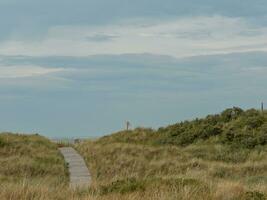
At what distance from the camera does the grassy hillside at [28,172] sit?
8.00m

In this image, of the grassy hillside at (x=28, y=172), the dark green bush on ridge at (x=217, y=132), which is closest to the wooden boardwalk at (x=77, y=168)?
the grassy hillside at (x=28, y=172)

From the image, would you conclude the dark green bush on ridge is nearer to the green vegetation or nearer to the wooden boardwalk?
the green vegetation

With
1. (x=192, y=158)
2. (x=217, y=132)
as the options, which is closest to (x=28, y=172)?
(x=192, y=158)

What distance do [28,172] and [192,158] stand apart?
7.85m

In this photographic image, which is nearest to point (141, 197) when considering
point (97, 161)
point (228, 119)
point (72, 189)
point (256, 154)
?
point (72, 189)

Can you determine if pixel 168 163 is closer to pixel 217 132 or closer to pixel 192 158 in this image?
pixel 192 158

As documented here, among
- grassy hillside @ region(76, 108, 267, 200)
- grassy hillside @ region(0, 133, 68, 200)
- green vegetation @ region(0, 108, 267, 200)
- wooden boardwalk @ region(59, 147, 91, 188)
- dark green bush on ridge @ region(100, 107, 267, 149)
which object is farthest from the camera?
dark green bush on ridge @ region(100, 107, 267, 149)

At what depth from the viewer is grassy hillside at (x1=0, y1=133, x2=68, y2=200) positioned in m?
8.00

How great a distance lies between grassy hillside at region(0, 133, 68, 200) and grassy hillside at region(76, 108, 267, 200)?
1021mm

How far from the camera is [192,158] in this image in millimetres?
25594

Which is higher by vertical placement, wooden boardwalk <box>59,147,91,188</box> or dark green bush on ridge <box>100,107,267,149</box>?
dark green bush on ridge <box>100,107,267,149</box>

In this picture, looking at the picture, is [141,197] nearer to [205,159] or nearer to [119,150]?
[205,159]

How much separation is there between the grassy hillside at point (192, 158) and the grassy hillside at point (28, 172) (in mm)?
1021

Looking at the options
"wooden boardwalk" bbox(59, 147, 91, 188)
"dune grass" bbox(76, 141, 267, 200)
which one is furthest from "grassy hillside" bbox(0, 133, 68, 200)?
"dune grass" bbox(76, 141, 267, 200)
